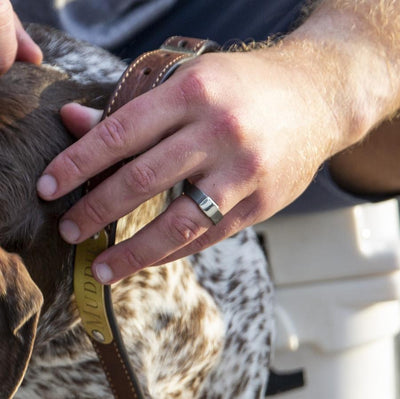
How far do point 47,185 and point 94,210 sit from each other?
0.11 m

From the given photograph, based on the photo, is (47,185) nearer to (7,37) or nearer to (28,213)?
(28,213)

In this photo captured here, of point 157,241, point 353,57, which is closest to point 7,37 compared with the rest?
point 157,241

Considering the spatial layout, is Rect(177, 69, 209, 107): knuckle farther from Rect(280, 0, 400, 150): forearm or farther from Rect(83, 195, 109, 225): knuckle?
Rect(280, 0, 400, 150): forearm

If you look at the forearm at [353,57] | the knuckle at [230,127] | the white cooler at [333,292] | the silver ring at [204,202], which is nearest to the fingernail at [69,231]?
the silver ring at [204,202]

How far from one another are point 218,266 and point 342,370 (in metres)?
0.82

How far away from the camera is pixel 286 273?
280 centimetres

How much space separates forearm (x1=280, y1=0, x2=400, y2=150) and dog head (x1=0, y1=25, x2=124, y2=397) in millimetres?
554

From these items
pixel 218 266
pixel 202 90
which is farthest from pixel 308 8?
pixel 202 90

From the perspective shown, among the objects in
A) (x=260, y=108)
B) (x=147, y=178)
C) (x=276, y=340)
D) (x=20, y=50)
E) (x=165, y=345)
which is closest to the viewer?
(x=147, y=178)

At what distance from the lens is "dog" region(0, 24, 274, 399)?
1616 mm

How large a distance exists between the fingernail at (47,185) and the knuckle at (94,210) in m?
0.07

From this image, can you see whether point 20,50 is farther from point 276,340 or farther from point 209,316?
point 276,340

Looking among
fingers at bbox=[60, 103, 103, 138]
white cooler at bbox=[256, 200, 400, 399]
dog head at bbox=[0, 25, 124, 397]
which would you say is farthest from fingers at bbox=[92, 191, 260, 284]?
white cooler at bbox=[256, 200, 400, 399]

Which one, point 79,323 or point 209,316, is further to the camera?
point 209,316
